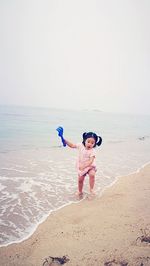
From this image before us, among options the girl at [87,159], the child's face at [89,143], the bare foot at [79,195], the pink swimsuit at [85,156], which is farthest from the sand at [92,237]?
the child's face at [89,143]

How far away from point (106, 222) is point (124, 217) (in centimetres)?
39

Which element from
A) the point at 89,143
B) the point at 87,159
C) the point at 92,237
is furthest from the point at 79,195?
the point at 92,237

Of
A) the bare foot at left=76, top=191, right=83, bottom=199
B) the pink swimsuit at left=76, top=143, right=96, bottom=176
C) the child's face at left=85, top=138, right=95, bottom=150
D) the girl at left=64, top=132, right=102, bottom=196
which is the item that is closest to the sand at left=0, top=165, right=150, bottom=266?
the bare foot at left=76, top=191, right=83, bottom=199

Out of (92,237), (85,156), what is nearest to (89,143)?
(85,156)

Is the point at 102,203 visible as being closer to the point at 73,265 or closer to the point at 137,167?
the point at 73,265

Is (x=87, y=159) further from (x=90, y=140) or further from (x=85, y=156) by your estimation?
(x=90, y=140)

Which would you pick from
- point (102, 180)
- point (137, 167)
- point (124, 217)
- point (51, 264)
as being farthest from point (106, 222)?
point (137, 167)

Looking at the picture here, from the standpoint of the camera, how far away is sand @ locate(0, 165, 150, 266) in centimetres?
332

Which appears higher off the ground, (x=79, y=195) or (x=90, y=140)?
(x=90, y=140)

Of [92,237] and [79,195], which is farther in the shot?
[79,195]

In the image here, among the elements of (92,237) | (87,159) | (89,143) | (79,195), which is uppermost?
(89,143)

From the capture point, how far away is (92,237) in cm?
389

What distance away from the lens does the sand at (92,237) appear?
3.32m

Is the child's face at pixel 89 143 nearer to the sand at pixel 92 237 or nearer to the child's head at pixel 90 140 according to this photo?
the child's head at pixel 90 140
